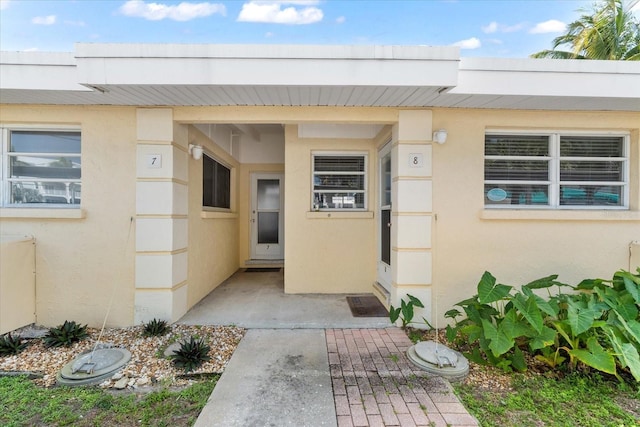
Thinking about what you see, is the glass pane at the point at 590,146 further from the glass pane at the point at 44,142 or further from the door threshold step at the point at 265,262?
the glass pane at the point at 44,142

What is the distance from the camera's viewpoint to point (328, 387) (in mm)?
2707

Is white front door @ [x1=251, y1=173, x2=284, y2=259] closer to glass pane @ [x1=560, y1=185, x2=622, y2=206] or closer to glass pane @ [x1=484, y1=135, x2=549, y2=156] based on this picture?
glass pane @ [x1=484, y1=135, x2=549, y2=156]

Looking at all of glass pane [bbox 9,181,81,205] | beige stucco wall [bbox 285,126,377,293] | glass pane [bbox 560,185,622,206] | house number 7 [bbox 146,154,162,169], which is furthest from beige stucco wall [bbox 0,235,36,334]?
glass pane [bbox 560,185,622,206]

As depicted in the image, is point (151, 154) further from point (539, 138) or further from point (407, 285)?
point (539, 138)

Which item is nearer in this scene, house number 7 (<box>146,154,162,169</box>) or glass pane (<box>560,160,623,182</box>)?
house number 7 (<box>146,154,162,169</box>)

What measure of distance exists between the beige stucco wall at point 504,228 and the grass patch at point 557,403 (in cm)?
140

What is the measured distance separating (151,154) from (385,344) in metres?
3.96

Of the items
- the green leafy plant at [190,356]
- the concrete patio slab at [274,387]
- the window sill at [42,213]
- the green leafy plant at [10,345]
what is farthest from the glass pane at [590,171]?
the green leafy plant at [10,345]

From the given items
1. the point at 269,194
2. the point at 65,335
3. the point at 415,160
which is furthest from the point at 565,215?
the point at 65,335

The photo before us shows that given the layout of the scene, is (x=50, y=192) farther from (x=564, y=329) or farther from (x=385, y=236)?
(x=564, y=329)

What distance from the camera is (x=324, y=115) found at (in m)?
4.00

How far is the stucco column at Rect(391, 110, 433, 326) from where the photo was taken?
402 cm

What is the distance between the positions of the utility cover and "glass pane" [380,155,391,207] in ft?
7.53

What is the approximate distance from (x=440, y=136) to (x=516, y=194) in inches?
60.0
